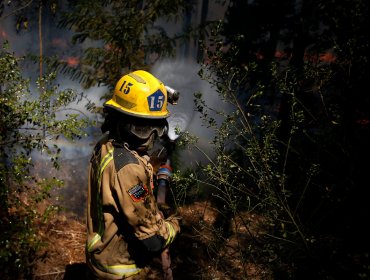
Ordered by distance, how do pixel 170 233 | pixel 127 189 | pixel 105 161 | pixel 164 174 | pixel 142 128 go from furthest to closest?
pixel 164 174
pixel 170 233
pixel 142 128
pixel 105 161
pixel 127 189

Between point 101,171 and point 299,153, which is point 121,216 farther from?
point 299,153

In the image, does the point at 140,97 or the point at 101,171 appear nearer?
the point at 101,171

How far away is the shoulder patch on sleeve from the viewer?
239 centimetres

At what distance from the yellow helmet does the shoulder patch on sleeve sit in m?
0.30

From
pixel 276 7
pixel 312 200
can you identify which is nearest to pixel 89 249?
pixel 312 200

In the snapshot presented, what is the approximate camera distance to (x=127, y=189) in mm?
2361

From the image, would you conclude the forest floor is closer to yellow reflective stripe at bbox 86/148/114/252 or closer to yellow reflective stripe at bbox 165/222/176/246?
yellow reflective stripe at bbox 165/222/176/246

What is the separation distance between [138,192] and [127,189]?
0.28ft

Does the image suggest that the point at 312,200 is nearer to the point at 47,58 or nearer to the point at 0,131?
the point at 0,131

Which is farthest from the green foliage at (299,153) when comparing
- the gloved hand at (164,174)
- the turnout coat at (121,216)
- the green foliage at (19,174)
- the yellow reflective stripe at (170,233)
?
the green foliage at (19,174)


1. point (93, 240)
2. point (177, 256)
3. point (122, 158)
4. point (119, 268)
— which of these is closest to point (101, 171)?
point (122, 158)

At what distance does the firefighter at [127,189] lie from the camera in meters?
2.39

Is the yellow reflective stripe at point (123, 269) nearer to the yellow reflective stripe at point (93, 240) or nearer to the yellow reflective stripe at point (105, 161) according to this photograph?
the yellow reflective stripe at point (93, 240)

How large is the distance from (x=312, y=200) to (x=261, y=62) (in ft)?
14.8
